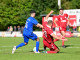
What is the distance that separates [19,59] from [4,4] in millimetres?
55474

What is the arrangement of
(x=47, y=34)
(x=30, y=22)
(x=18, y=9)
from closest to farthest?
1. (x=30, y=22)
2. (x=47, y=34)
3. (x=18, y=9)

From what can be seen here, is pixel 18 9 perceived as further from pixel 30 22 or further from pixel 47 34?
pixel 30 22

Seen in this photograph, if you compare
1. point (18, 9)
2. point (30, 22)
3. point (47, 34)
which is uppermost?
point (30, 22)

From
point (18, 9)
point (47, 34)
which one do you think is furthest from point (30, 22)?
point (18, 9)

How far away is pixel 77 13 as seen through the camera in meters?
36.5

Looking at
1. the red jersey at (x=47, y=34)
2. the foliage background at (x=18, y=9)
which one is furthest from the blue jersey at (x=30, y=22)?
the foliage background at (x=18, y=9)

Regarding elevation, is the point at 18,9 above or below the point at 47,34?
below

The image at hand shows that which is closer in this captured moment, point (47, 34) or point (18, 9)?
point (47, 34)

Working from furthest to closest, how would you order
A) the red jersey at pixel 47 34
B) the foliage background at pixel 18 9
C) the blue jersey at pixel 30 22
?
the foliage background at pixel 18 9 → the blue jersey at pixel 30 22 → the red jersey at pixel 47 34

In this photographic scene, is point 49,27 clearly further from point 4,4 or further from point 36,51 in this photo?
point 4,4

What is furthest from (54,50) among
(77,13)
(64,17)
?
(77,13)

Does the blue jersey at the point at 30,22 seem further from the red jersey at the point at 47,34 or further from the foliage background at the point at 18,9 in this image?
the foliage background at the point at 18,9

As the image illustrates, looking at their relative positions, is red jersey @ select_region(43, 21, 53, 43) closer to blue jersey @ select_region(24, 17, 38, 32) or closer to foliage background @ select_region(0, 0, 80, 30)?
blue jersey @ select_region(24, 17, 38, 32)

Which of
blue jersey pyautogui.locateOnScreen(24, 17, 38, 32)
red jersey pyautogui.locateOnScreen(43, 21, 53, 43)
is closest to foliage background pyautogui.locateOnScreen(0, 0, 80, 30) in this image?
red jersey pyautogui.locateOnScreen(43, 21, 53, 43)
